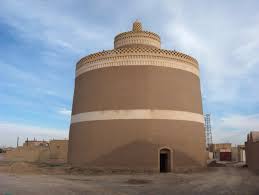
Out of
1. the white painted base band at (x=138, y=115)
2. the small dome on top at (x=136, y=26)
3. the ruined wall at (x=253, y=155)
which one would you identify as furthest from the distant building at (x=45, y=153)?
the ruined wall at (x=253, y=155)

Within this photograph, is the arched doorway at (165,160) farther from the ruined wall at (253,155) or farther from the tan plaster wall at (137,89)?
the ruined wall at (253,155)

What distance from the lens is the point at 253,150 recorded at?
27859 mm

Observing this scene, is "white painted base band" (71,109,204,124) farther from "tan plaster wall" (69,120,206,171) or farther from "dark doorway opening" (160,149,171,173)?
"dark doorway opening" (160,149,171,173)

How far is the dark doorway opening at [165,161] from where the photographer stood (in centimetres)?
2569

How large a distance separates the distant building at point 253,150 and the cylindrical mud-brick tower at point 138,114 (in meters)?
4.29

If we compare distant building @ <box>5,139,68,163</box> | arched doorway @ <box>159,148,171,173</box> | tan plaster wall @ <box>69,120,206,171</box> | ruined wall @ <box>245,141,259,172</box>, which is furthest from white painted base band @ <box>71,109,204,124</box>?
distant building @ <box>5,139,68,163</box>

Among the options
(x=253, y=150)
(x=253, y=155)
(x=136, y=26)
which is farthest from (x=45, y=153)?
(x=253, y=150)

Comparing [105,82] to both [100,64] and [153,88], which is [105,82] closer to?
[100,64]

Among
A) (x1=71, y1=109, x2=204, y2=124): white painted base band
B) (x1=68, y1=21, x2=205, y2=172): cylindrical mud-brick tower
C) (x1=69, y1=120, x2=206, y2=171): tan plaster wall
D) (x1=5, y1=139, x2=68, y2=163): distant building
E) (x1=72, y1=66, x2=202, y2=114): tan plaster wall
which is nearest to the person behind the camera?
(x1=69, y1=120, x2=206, y2=171): tan plaster wall

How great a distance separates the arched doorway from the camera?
25683 mm

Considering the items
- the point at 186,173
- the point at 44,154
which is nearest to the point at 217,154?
the point at 44,154

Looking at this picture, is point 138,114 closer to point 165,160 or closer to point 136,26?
point 165,160

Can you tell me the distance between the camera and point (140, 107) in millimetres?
25812

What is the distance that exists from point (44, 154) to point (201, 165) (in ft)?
87.6
